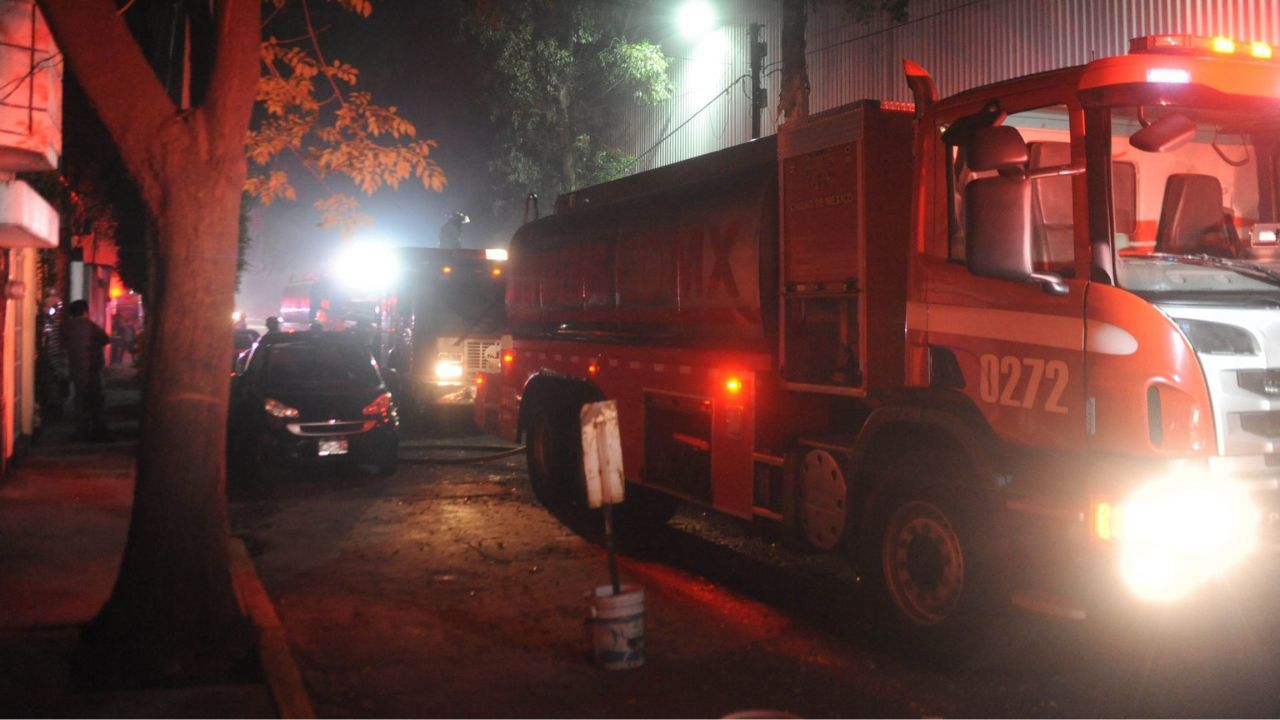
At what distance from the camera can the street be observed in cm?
560

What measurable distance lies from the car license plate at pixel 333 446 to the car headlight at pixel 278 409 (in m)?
0.46

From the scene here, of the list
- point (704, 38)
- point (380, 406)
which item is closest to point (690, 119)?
point (704, 38)

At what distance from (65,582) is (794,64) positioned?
10.7 metres

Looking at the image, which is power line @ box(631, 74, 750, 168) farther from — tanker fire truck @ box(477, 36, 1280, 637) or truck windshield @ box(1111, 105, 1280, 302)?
truck windshield @ box(1111, 105, 1280, 302)

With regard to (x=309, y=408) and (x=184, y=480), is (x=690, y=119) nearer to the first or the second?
(x=309, y=408)

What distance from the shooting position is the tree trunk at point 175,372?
5996mm

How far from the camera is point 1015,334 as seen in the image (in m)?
A: 5.69

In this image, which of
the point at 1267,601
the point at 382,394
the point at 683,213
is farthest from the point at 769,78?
the point at 1267,601

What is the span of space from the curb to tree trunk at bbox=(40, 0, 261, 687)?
18 cm

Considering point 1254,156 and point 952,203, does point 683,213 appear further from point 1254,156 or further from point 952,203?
point 1254,156

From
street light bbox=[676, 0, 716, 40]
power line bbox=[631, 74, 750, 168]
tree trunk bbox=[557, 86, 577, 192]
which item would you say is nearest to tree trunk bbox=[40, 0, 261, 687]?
power line bbox=[631, 74, 750, 168]

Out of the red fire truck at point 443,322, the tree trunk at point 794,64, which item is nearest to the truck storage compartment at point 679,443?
the tree trunk at point 794,64

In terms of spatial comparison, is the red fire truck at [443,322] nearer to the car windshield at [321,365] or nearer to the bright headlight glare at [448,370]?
the bright headlight glare at [448,370]

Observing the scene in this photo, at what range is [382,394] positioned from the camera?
13.5 m
